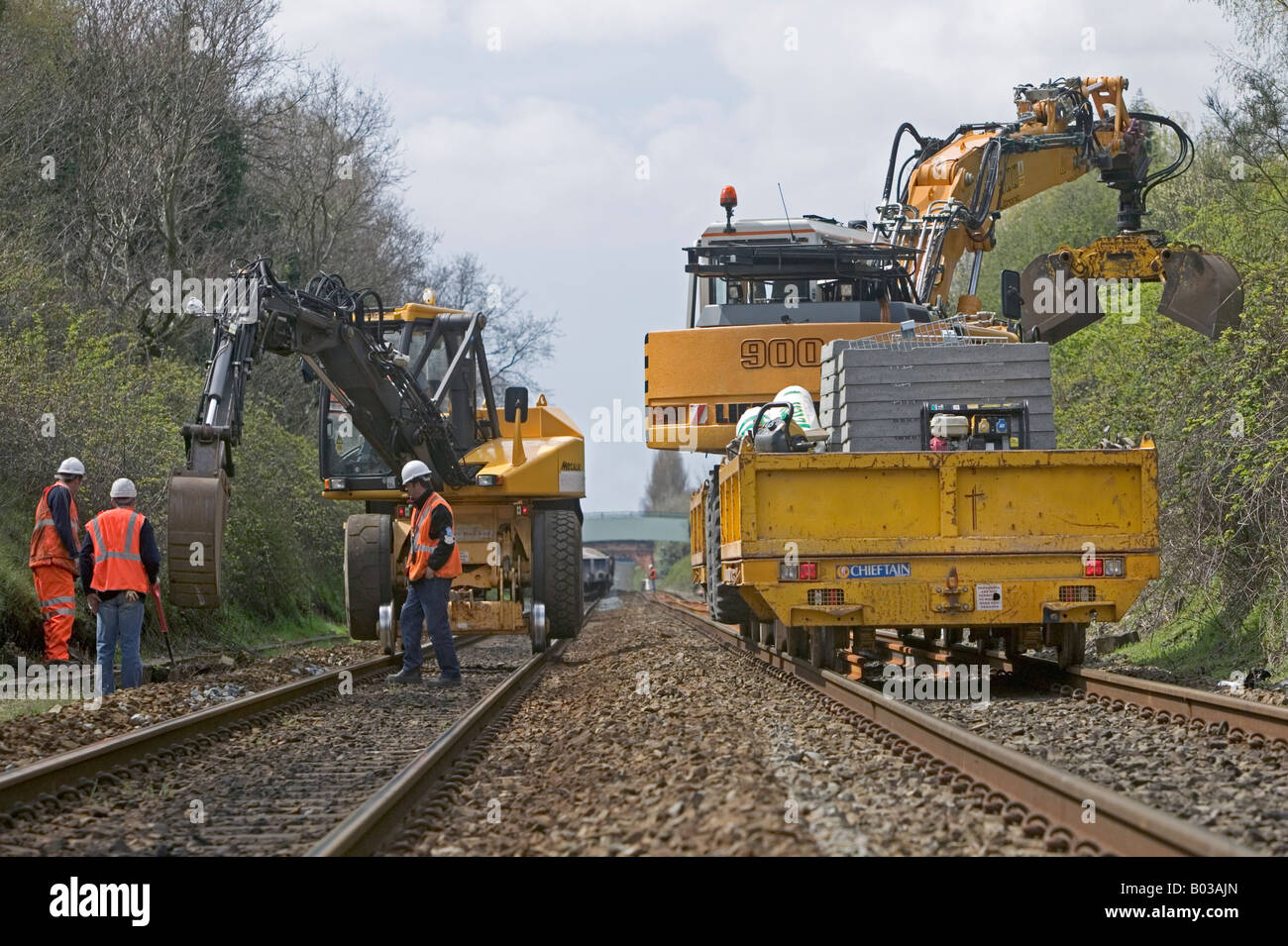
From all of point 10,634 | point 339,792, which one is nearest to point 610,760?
point 339,792

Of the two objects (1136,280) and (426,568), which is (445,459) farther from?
(1136,280)

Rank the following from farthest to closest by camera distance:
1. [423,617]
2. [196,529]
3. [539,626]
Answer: [539,626] → [423,617] → [196,529]

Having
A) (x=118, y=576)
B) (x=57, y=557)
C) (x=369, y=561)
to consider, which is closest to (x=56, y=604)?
(x=57, y=557)

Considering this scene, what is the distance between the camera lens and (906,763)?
7375mm

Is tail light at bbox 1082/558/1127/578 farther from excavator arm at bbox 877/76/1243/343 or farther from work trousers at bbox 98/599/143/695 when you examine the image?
work trousers at bbox 98/599/143/695

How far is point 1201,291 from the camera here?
14031 mm

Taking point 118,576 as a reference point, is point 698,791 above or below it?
below

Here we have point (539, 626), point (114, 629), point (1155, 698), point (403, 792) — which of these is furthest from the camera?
point (539, 626)

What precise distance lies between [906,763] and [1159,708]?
100 inches

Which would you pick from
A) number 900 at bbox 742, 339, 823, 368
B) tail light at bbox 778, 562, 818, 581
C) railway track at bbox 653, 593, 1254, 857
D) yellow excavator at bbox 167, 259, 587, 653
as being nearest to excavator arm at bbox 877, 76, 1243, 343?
number 900 at bbox 742, 339, 823, 368

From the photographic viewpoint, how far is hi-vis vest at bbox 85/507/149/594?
1167 cm

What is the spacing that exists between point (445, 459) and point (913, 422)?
5334mm

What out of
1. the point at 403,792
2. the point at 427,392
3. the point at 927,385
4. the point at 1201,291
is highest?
the point at 1201,291
